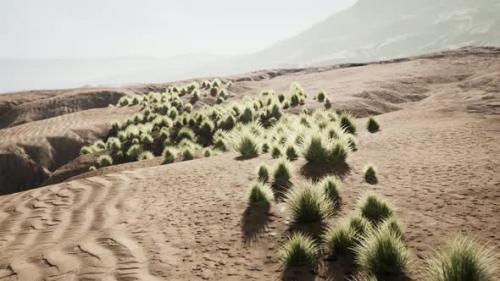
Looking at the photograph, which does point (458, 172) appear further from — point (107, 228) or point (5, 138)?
point (5, 138)

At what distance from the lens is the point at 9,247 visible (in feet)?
20.6

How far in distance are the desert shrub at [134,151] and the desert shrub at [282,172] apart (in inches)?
460

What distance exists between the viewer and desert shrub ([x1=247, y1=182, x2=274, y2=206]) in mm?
7012

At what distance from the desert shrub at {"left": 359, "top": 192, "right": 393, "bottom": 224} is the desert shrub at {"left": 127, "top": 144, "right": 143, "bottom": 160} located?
14.2 meters

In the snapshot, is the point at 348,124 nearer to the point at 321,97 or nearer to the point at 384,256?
the point at 321,97

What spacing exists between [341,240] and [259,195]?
85.0 inches

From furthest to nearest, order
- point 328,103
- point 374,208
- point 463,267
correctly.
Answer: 1. point 328,103
2. point 374,208
3. point 463,267

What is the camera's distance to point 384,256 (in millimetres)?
4531

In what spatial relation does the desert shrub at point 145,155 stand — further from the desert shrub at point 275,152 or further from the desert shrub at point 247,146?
the desert shrub at point 275,152

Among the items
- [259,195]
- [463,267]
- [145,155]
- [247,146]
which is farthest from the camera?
[145,155]

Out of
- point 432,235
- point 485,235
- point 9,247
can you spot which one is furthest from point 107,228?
point 485,235

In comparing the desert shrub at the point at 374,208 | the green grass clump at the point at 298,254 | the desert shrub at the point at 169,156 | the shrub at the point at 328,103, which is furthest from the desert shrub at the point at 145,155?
the green grass clump at the point at 298,254

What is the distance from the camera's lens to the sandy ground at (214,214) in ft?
17.1

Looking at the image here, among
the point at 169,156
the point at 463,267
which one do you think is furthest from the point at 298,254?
the point at 169,156
